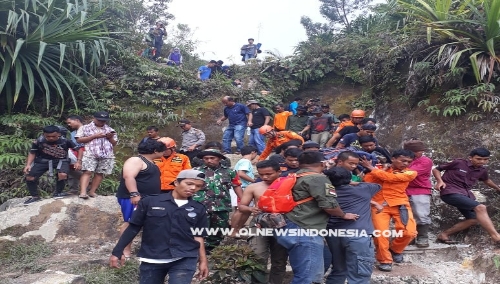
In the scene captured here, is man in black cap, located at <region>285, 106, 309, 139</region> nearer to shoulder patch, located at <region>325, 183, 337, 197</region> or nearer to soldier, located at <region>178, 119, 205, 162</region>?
soldier, located at <region>178, 119, 205, 162</region>

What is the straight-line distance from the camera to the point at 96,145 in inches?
215

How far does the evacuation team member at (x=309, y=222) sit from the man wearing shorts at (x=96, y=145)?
10.1 feet

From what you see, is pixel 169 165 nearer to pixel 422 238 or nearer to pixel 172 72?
pixel 422 238

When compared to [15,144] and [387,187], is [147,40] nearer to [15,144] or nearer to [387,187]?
[15,144]

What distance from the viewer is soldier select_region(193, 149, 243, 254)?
4.58 metres

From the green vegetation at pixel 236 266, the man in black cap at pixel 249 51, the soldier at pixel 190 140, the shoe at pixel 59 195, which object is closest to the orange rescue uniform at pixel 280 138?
the soldier at pixel 190 140

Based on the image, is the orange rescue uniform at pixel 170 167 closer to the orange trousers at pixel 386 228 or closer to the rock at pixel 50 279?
the rock at pixel 50 279

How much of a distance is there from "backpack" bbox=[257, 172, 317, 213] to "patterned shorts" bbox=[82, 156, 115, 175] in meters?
2.92

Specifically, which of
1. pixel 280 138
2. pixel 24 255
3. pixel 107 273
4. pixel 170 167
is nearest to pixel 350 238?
pixel 107 273

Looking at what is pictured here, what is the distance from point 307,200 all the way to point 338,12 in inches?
632

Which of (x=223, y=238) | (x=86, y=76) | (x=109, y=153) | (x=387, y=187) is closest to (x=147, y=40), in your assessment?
(x=86, y=76)

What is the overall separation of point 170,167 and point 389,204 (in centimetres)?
270

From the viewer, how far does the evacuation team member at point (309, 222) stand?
10.8ft

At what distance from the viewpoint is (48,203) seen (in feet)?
17.7
